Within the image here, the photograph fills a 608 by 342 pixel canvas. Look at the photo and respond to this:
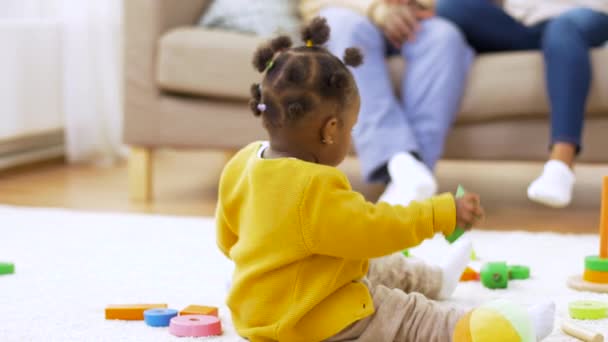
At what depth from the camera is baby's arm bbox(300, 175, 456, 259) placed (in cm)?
98

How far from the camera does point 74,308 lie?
1284 mm

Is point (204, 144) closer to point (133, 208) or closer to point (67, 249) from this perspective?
point (133, 208)

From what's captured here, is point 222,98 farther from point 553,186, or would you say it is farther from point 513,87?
point 553,186

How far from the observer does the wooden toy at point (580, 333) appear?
105cm

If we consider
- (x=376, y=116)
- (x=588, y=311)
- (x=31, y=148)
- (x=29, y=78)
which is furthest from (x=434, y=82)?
(x=31, y=148)

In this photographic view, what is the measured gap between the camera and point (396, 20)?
6.84ft

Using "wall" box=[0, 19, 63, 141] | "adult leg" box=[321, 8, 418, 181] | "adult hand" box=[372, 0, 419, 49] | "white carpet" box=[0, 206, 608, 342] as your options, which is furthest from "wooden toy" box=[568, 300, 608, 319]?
"wall" box=[0, 19, 63, 141]

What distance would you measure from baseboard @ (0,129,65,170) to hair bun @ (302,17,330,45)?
1.92 metres

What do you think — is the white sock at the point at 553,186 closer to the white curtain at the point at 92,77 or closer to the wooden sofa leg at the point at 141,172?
the wooden sofa leg at the point at 141,172

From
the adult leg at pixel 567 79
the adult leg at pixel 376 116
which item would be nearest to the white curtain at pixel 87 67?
the adult leg at pixel 376 116

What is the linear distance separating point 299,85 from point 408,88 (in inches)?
42.5

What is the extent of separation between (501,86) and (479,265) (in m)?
0.61

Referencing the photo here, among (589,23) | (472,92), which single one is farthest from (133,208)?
(589,23)

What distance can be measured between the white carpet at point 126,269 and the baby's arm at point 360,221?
235 millimetres
